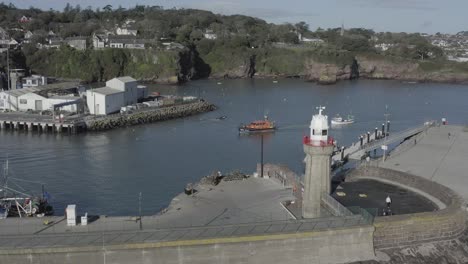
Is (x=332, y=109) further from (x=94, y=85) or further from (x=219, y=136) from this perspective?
(x=94, y=85)

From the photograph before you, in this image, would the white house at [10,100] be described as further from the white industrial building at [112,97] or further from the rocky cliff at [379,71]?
the rocky cliff at [379,71]

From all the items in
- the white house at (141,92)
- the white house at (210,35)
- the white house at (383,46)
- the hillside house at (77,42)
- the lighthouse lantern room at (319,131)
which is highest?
the white house at (210,35)

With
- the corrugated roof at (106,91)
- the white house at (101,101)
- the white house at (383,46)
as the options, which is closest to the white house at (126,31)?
the white house at (383,46)

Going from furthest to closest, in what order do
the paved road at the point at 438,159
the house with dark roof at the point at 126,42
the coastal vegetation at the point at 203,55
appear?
the house with dark roof at the point at 126,42, the coastal vegetation at the point at 203,55, the paved road at the point at 438,159

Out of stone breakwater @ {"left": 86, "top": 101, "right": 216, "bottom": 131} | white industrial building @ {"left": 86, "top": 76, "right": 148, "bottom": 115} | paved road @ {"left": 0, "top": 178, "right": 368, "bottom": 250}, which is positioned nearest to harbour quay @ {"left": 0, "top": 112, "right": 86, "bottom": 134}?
stone breakwater @ {"left": 86, "top": 101, "right": 216, "bottom": 131}

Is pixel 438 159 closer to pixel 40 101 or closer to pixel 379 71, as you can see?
pixel 40 101

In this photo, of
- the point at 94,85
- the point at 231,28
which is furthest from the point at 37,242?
the point at 231,28

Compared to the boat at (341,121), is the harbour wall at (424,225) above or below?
above
